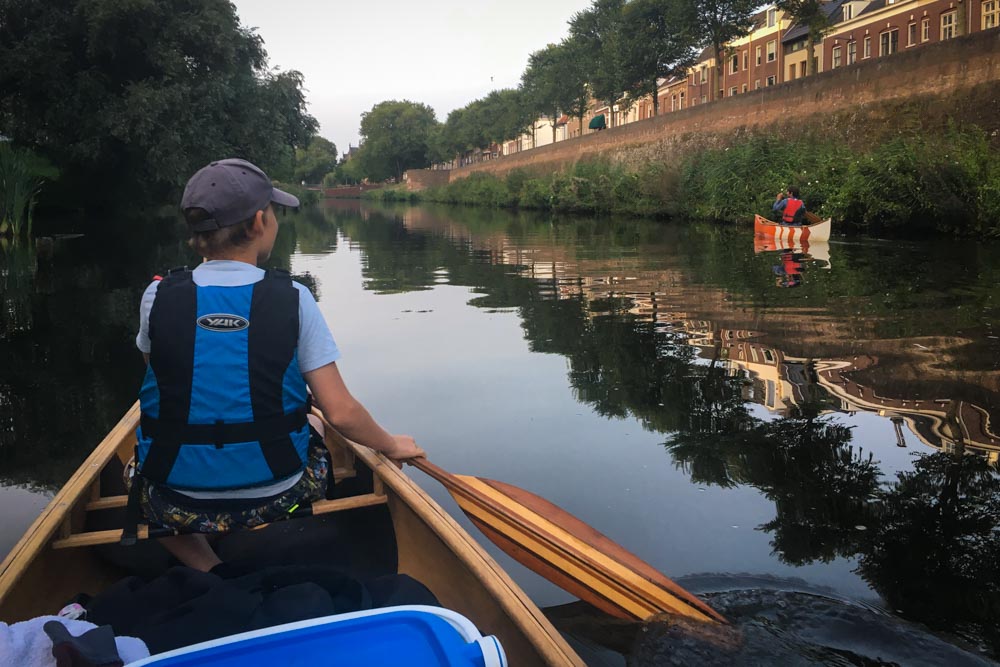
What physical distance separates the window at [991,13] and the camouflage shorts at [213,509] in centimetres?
3366

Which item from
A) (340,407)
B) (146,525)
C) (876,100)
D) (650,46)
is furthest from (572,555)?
(650,46)

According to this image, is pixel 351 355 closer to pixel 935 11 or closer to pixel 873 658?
pixel 873 658

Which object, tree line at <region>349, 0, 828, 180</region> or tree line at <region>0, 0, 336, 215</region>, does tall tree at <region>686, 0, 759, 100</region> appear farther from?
tree line at <region>0, 0, 336, 215</region>

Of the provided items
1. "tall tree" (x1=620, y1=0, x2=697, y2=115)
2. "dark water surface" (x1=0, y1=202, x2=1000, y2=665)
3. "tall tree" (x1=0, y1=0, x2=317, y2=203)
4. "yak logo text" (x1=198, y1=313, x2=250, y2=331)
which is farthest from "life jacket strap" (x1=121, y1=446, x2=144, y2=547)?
"tall tree" (x1=620, y1=0, x2=697, y2=115)

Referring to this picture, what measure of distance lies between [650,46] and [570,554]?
37657mm

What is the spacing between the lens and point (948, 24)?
3328cm

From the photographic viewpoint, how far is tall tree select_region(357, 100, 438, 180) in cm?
10138

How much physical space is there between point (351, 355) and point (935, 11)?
35.1 m

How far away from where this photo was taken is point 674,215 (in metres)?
26.2

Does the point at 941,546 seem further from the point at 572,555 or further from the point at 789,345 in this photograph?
the point at 789,345

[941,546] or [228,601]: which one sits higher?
[228,601]

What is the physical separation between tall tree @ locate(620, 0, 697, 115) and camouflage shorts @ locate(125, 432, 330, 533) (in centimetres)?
3675

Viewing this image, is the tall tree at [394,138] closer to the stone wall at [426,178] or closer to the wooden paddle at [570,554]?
the stone wall at [426,178]

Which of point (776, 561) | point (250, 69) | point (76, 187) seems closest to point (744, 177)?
point (250, 69)
